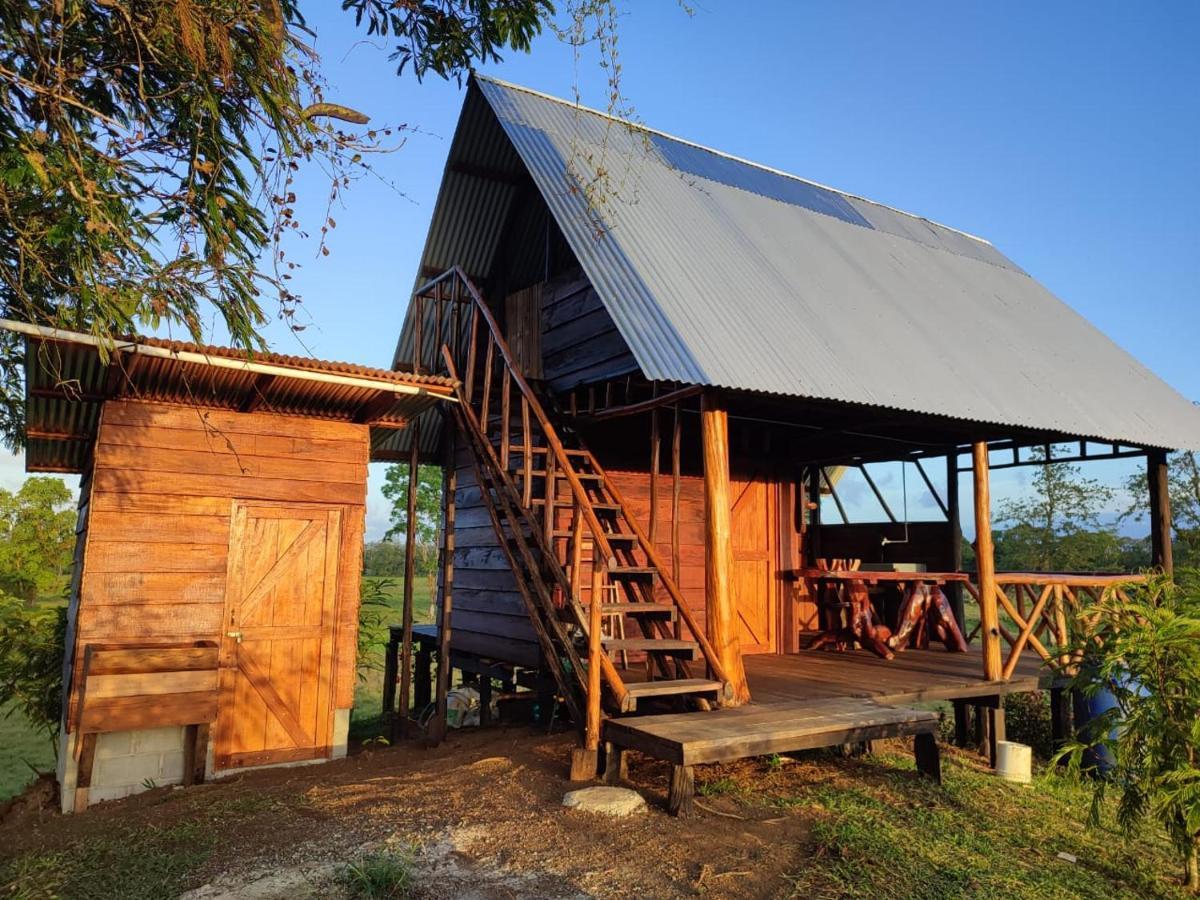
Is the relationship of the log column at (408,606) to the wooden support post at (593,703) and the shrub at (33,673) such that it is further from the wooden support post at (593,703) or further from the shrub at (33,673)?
the wooden support post at (593,703)

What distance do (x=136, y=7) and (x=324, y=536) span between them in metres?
4.55

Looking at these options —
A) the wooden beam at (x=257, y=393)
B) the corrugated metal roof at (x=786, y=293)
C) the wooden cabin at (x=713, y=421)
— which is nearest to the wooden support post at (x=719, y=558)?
the wooden cabin at (x=713, y=421)

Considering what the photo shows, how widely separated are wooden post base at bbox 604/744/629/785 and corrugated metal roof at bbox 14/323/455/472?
3446mm

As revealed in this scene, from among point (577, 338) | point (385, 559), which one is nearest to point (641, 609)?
point (577, 338)

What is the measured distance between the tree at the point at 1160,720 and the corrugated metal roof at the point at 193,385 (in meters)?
5.62

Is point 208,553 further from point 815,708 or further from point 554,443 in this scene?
point 815,708

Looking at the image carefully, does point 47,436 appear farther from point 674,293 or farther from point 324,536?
point 674,293

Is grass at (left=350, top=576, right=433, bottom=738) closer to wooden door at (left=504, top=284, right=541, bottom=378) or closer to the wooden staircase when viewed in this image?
the wooden staircase

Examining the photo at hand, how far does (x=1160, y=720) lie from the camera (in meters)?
5.03

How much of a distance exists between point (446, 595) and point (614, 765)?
13.4ft

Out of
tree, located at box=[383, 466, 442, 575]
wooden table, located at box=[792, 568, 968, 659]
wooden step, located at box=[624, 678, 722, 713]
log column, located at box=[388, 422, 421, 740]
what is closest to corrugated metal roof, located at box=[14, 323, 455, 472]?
log column, located at box=[388, 422, 421, 740]

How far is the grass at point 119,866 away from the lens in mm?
4516

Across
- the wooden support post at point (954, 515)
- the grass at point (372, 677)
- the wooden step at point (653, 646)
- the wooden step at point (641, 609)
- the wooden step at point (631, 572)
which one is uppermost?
the wooden support post at point (954, 515)

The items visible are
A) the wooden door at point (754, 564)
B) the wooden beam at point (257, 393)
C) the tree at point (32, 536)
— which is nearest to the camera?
the wooden beam at point (257, 393)
